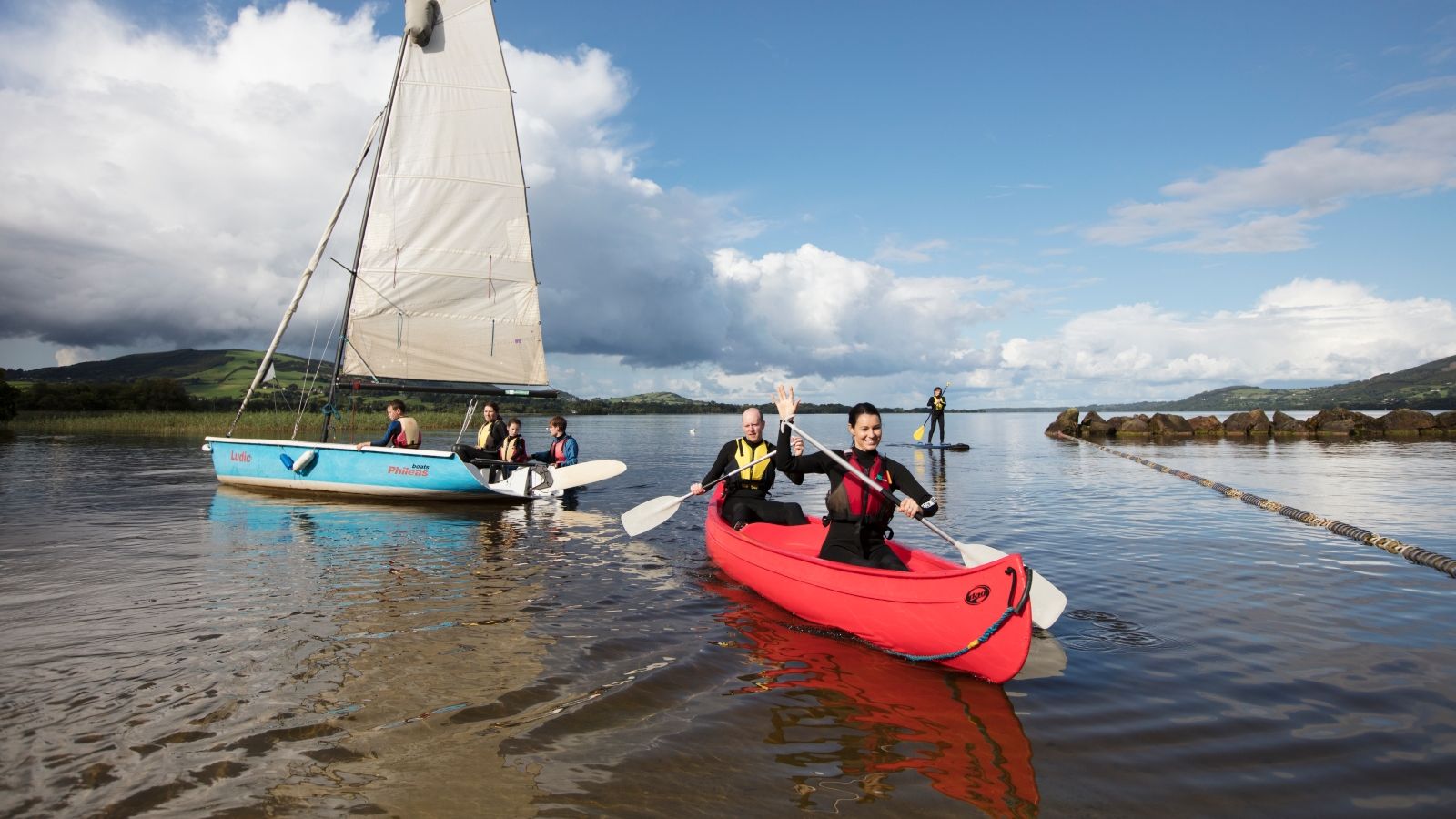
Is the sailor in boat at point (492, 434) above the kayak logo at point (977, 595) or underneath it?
above

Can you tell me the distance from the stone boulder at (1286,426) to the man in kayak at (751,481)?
44.8 metres

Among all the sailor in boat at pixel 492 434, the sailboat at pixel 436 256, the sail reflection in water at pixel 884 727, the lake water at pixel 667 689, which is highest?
the sailboat at pixel 436 256

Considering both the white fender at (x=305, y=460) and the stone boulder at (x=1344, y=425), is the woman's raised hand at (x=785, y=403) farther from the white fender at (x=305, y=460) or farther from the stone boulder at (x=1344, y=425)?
the stone boulder at (x=1344, y=425)

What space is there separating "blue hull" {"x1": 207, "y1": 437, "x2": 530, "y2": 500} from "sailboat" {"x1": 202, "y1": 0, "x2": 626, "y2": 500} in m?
0.05

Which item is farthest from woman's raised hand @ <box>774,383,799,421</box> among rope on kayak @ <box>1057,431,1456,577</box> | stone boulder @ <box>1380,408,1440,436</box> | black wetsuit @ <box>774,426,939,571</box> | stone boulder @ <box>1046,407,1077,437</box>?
stone boulder @ <box>1380,408,1440,436</box>

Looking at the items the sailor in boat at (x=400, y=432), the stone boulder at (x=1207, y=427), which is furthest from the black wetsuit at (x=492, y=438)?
the stone boulder at (x=1207, y=427)

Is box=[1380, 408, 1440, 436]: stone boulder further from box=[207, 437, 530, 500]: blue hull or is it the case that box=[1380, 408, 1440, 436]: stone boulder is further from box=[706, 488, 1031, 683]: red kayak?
box=[207, 437, 530, 500]: blue hull

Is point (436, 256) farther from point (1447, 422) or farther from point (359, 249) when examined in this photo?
point (1447, 422)

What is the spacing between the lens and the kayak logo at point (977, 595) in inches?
212

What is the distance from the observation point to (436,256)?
17656 mm

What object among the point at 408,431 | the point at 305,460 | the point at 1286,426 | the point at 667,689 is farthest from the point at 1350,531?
the point at 1286,426

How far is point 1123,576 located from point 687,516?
28.2ft

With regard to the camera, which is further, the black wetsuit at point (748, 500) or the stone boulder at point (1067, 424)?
the stone boulder at point (1067, 424)

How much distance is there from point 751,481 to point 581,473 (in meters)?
7.63
